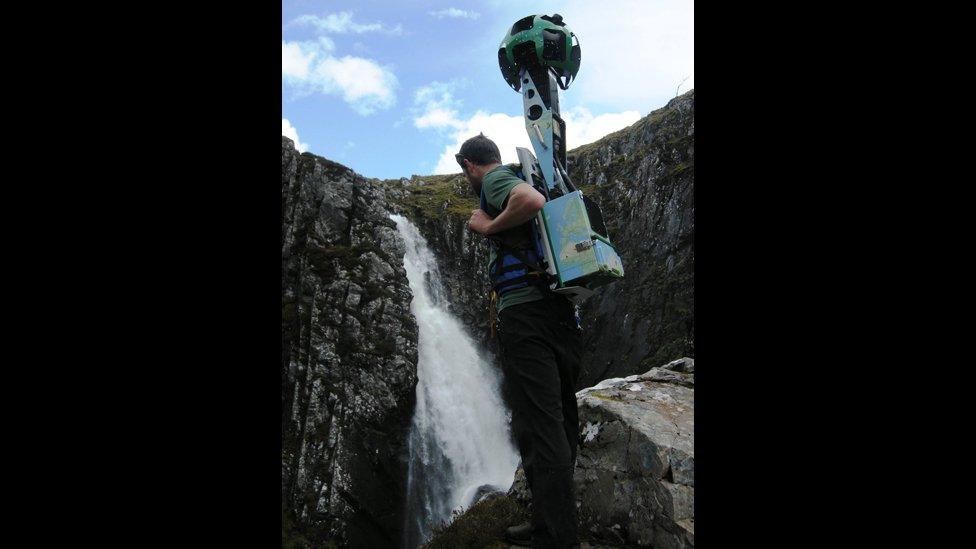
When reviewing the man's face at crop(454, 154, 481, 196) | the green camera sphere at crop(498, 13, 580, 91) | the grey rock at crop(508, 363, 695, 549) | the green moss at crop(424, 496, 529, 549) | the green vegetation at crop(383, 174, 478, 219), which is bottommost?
the green moss at crop(424, 496, 529, 549)

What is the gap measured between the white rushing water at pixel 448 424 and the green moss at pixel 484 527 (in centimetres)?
1868

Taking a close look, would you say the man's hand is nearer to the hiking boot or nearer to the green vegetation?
the hiking boot

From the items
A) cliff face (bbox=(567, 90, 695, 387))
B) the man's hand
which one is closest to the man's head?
the man's hand

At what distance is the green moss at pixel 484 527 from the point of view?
5.57m

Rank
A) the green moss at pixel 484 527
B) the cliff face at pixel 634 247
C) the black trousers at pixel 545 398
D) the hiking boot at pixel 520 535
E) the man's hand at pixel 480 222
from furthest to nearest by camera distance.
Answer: the cliff face at pixel 634 247 < the green moss at pixel 484 527 < the hiking boot at pixel 520 535 < the man's hand at pixel 480 222 < the black trousers at pixel 545 398

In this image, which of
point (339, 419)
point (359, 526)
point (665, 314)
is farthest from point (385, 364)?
point (665, 314)

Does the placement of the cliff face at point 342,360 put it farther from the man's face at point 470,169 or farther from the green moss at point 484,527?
the man's face at point 470,169

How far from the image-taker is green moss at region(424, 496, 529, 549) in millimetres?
5570

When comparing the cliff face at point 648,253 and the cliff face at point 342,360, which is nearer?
the cliff face at point 342,360

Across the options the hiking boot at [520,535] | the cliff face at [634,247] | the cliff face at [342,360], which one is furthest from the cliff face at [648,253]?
the hiking boot at [520,535]

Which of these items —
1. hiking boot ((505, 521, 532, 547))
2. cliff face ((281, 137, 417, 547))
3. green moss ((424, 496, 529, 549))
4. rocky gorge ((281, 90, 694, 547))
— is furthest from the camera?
rocky gorge ((281, 90, 694, 547))

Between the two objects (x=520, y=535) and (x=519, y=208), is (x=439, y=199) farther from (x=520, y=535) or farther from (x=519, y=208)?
(x=519, y=208)

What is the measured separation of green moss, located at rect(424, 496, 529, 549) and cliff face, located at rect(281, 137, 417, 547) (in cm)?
1916
